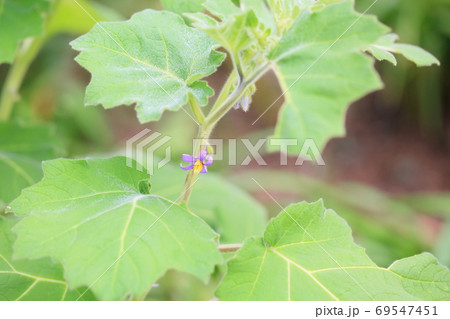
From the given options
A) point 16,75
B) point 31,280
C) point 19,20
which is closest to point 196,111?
point 31,280

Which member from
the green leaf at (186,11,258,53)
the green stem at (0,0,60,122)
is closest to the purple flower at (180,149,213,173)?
the green leaf at (186,11,258,53)

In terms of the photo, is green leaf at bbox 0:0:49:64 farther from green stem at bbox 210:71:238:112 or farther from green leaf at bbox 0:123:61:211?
green stem at bbox 210:71:238:112

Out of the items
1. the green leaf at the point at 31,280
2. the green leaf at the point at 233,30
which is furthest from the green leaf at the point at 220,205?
the green leaf at the point at 233,30

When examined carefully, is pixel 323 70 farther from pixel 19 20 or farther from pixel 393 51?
pixel 19 20
